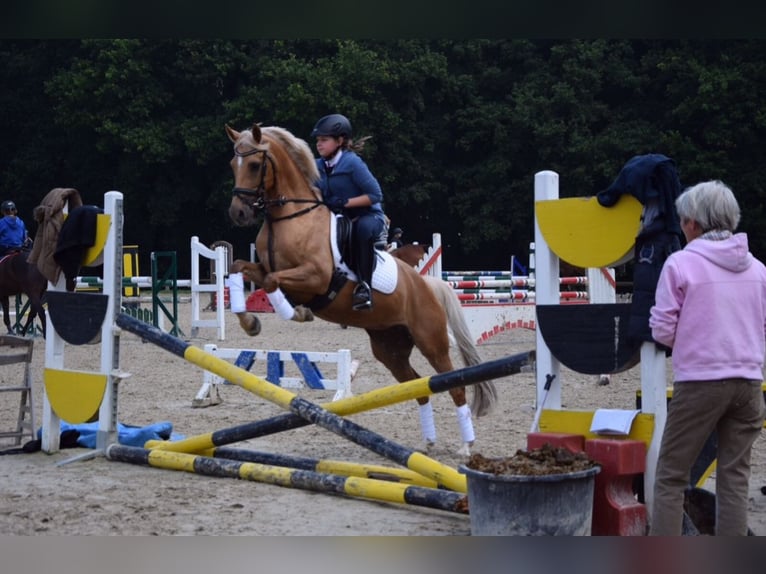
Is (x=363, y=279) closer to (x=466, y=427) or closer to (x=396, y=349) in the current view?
(x=396, y=349)

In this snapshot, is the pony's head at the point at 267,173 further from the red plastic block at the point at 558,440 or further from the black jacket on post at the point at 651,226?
the black jacket on post at the point at 651,226

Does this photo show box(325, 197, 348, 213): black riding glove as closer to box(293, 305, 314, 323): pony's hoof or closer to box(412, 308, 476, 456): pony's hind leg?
box(293, 305, 314, 323): pony's hoof

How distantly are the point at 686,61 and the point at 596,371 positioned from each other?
24.6 metres

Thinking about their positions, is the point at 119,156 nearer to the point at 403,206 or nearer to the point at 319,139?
the point at 403,206

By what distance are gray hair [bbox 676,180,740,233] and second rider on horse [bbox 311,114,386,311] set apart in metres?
2.78

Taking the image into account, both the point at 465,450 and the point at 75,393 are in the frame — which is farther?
the point at 465,450

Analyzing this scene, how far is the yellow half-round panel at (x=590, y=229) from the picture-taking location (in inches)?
156

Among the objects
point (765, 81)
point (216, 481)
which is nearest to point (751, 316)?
point (216, 481)

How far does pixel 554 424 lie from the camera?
412 centimetres

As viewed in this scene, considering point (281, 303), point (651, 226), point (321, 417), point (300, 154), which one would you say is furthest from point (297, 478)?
point (300, 154)

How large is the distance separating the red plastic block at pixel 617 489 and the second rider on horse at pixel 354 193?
243 cm

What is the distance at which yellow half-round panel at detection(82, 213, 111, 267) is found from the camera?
587 cm

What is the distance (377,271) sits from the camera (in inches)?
237

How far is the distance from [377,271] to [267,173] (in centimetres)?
91
